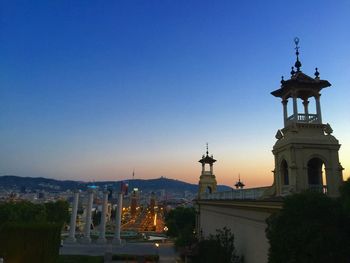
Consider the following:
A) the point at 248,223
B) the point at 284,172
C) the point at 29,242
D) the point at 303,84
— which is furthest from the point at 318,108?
the point at 29,242

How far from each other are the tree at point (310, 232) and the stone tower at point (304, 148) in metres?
5.35

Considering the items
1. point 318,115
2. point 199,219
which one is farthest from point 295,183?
point 199,219

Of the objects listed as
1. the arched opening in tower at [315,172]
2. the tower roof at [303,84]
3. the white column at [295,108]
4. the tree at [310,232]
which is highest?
the tower roof at [303,84]

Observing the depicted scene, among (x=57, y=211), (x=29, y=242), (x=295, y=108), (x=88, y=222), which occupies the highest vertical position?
(x=295, y=108)

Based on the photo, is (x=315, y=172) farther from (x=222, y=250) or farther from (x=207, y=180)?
(x=207, y=180)

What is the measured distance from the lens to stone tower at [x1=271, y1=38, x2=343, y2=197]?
58.0ft

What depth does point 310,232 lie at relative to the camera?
11203mm

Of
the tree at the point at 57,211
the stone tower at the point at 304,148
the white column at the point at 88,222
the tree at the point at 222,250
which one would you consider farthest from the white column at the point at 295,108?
the tree at the point at 57,211

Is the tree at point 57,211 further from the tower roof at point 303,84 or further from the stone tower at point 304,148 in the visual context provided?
the tower roof at point 303,84

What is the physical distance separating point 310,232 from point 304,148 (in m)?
7.66

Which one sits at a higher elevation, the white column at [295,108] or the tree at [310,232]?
the white column at [295,108]

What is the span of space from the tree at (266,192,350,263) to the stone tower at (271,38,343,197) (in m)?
5.35

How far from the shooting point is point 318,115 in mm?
19250

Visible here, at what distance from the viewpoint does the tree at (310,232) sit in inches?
430
